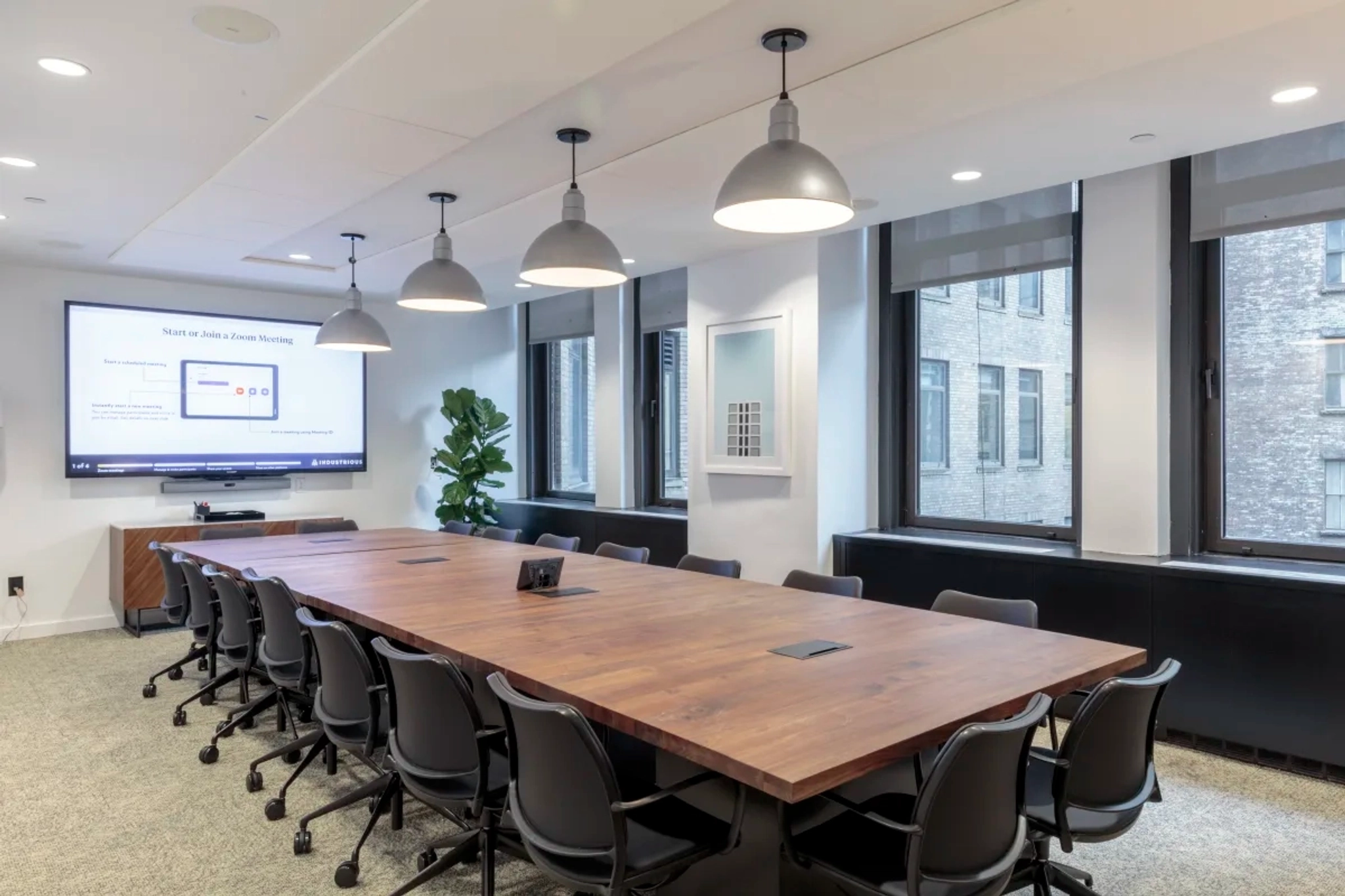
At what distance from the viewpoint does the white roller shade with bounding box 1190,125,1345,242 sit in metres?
3.74

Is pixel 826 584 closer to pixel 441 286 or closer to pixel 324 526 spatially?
pixel 441 286

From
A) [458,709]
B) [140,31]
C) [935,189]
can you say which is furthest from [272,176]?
[935,189]

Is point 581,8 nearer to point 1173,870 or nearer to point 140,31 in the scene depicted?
point 140,31

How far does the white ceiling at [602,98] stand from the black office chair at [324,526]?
249cm

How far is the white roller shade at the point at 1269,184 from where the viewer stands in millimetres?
3744

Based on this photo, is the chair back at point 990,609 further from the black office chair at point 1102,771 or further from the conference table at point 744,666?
the black office chair at point 1102,771

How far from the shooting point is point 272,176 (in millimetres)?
4062

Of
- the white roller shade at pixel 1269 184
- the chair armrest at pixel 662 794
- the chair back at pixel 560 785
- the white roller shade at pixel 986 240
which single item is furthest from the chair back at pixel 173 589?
the white roller shade at pixel 1269 184

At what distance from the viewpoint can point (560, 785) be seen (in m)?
1.94

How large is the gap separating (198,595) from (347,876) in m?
2.41

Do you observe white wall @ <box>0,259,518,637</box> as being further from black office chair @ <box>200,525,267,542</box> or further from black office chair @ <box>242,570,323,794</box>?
black office chair @ <box>242,570,323,794</box>

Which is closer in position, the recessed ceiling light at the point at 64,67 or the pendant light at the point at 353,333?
the recessed ceiling light at the point at 64,67

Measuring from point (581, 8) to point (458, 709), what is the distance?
2.02 metres

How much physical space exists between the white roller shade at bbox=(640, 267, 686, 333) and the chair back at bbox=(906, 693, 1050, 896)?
17.7 ft
